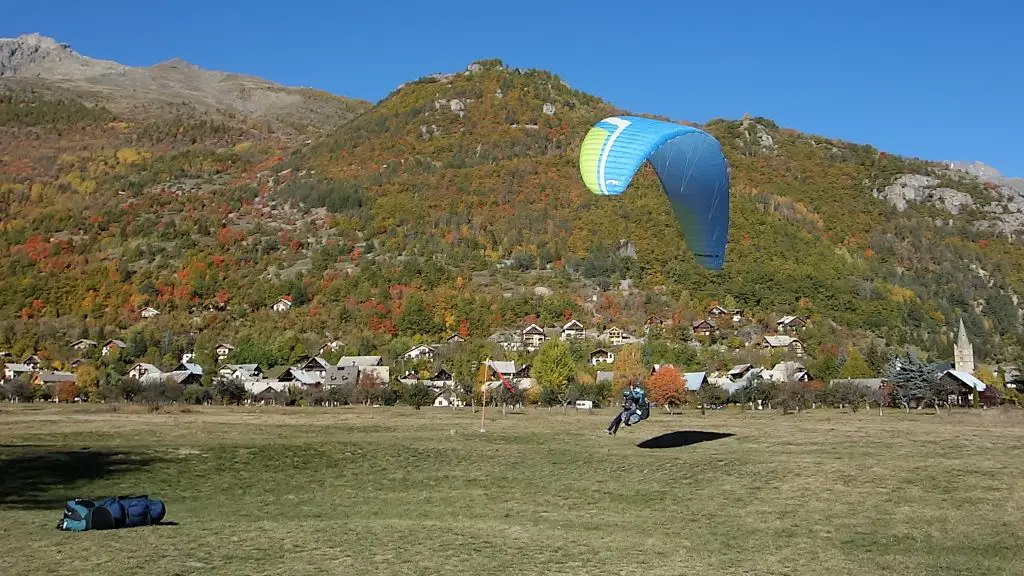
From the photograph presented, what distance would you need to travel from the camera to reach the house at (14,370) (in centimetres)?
8381

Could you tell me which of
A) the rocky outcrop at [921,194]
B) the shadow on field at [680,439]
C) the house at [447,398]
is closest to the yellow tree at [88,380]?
the house at [447,398]

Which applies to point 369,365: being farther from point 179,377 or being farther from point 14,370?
point 14,370

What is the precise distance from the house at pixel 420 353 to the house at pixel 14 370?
35.6 meters

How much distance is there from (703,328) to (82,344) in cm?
6669

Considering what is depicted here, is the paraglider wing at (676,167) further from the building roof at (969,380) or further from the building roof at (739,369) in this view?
the building roof at (969,380)

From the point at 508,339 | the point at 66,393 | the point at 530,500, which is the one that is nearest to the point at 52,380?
the point at 66,393

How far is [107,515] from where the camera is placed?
1644 centimetres

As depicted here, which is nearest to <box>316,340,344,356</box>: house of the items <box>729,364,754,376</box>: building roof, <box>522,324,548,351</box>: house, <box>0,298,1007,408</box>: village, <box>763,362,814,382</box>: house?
<box>0,298,1007,408</box>: village

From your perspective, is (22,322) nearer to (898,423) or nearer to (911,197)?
(898,423)

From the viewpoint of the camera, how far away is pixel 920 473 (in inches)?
890

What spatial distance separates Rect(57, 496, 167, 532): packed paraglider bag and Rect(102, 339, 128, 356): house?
81141 mm

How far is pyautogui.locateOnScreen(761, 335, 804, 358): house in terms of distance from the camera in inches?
3438

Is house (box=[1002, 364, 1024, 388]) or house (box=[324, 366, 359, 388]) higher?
house (box=[1002, 364, 1024, 388])

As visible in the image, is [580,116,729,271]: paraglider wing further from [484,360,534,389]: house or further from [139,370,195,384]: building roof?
[139,370,195,384]: building roof
